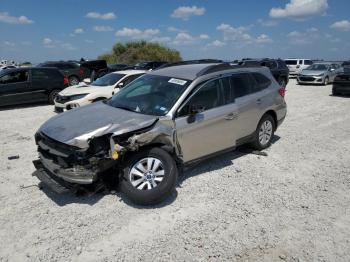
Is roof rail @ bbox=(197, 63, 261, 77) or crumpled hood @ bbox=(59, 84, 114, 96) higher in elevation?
roof rail @ bbox=(197, 63, 261, 77)

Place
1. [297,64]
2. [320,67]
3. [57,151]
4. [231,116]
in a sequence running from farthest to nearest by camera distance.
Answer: [297,64], [320,67], [231,116], [57,151]

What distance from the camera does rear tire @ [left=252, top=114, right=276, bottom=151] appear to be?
6.37 meters

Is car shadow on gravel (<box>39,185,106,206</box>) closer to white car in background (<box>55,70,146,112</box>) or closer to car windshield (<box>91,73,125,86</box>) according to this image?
white car in background (<box>55,70,146,112</box>)

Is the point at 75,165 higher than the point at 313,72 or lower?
lower

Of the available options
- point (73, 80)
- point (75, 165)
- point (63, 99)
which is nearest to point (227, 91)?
point (75, 165)

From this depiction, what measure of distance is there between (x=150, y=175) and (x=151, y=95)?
1496mm

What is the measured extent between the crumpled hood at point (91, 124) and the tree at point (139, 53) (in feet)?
137

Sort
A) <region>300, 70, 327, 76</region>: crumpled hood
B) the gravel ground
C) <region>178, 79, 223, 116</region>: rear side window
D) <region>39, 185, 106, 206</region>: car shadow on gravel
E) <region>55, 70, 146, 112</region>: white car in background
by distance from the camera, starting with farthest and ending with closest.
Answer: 1. <region>300, 70, 327, 76</region>: crumpled hood
2. <region>55, 70, 146, 112</region>: white car in background
3. <region>178, 79, 223, 116</region>: rear side window
4. <region>39, 185, 106, 206</region>: car shadow on gravel
5. the gravel ground

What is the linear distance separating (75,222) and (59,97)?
25.0 feet

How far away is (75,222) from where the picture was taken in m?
3.95

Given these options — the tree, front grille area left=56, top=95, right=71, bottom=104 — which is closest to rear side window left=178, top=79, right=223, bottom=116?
front grille area left=56, top=95, right=71, bottom=104

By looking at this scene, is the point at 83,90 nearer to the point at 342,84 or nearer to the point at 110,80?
the point at 110,80

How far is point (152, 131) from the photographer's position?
14.3ft

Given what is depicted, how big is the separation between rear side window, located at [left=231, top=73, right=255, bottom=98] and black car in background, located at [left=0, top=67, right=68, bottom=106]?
9.25 m
